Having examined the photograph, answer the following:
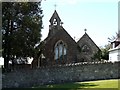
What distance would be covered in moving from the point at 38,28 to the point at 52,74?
4.94 meters

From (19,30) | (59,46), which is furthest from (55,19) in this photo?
(19,30)

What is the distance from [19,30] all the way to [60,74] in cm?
609

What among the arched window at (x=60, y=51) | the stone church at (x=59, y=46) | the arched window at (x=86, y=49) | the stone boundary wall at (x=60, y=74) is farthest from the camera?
the arched window at (x=86, y=49)

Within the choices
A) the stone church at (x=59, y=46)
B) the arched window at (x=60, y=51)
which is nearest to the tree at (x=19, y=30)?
the stone church at (x=59, y=46)

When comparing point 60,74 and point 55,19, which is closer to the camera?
point 60,74

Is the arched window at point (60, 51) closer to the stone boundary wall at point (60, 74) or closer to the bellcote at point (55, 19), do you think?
the bellcote at point (55, 19)

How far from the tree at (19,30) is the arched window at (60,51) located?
15041 millimetres

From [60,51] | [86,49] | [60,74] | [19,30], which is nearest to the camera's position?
[19,30]

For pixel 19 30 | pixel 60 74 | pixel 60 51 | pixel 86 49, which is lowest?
pixel 60 74

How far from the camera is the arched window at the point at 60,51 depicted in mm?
46281

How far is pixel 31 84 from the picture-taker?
29.3m

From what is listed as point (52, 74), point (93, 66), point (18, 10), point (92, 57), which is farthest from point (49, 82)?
point (92, 57)

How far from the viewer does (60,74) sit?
30.5m

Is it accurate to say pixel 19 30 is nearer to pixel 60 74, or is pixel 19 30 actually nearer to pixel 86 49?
pixel 60 74
